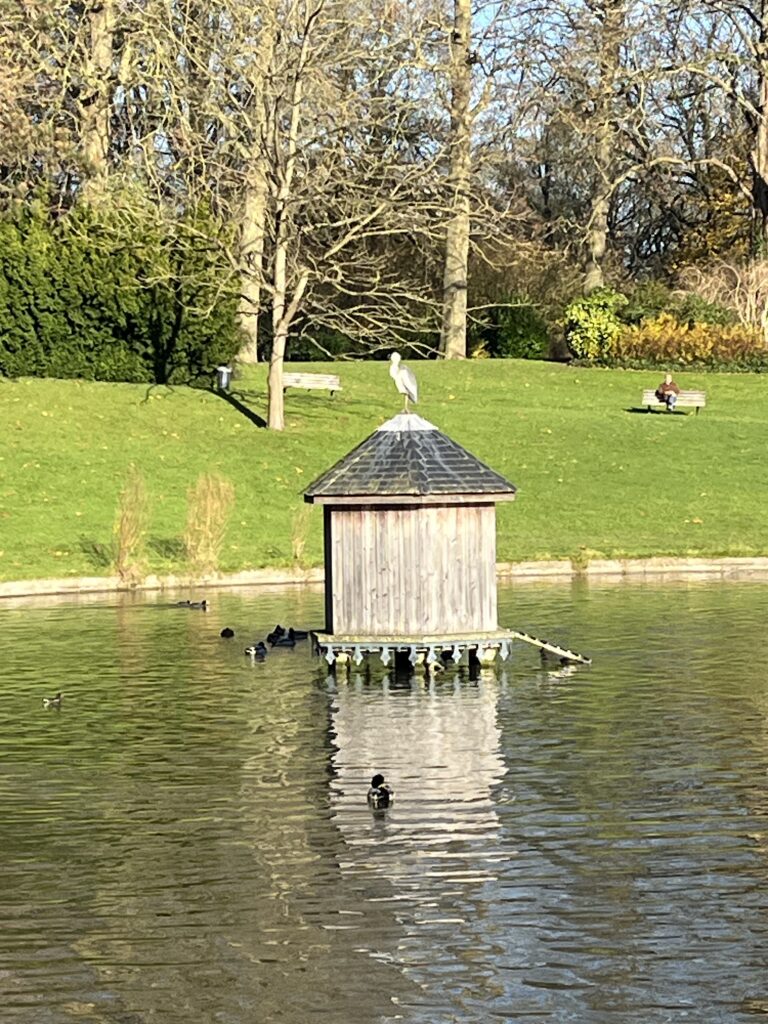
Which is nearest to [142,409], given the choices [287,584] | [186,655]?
[287,584]

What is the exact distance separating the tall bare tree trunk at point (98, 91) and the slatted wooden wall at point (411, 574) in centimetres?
3532

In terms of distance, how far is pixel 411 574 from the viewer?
2448 centimetres

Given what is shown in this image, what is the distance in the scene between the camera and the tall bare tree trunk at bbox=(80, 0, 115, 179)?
58.0m

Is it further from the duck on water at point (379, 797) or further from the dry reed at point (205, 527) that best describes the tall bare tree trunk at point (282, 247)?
the duck on water at point (379, 797)

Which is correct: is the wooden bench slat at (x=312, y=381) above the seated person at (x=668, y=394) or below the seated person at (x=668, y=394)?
above

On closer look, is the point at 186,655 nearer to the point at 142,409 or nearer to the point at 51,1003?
the point at 51,1003

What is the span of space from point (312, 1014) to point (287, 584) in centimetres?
2474

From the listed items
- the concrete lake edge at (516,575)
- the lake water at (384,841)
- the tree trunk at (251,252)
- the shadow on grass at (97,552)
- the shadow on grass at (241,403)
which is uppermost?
the tree trunk at (251,252)

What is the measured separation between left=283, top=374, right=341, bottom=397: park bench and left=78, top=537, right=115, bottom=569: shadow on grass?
14.2 meters

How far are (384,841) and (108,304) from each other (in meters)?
38.5

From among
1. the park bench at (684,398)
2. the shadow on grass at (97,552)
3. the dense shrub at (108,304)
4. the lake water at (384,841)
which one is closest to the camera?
the lake water at (384,841)

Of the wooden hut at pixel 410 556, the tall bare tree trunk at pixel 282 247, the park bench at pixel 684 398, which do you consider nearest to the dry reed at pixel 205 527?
the wooden hut at pixel 410 556

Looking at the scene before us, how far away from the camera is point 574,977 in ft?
36.4

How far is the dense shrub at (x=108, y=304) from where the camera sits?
168 ft
